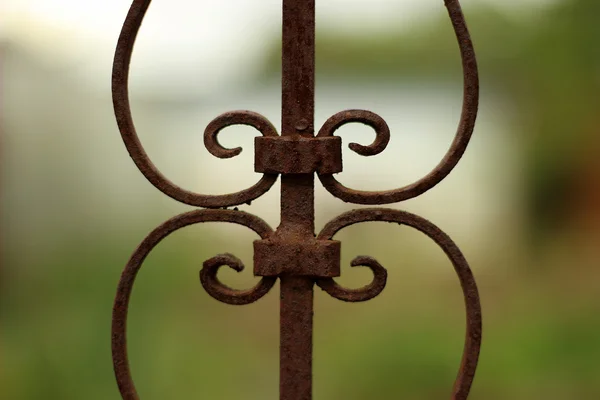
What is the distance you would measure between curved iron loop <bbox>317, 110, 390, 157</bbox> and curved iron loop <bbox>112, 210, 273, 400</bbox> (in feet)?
0.34

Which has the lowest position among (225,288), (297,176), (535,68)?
(225,288)

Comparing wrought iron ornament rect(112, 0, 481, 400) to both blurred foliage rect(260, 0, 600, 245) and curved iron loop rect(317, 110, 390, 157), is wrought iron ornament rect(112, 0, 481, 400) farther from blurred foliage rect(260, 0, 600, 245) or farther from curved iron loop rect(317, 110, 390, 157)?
blurred foliage rect(260, 0, 600, 245)

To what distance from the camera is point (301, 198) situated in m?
0.74

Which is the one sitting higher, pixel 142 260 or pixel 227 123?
pixel 227 123

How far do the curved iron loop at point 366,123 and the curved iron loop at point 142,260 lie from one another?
4.1 inches

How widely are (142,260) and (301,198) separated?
0.16m

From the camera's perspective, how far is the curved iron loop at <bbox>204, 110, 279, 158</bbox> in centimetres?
73

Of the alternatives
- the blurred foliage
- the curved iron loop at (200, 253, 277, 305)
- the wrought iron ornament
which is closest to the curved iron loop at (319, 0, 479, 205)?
the wrought iron ornament

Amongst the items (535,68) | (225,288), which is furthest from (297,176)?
(535,68)

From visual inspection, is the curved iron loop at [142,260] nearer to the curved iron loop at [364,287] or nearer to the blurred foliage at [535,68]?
the curved iron loop at [364,287]

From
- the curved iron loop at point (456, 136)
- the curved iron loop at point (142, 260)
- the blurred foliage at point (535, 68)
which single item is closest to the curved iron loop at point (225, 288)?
the curved iron loop at point (142, 260)

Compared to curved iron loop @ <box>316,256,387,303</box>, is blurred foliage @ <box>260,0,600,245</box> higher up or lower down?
higher up

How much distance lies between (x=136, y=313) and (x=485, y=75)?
1.20m

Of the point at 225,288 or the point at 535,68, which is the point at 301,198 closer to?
the point at 225,288
